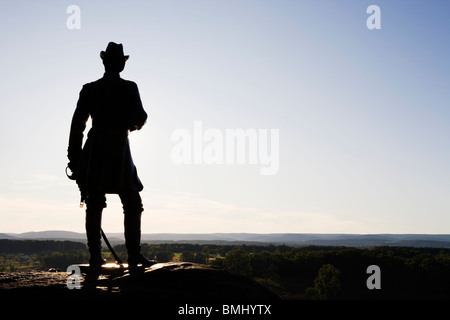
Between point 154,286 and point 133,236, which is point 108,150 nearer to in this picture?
point 133,236

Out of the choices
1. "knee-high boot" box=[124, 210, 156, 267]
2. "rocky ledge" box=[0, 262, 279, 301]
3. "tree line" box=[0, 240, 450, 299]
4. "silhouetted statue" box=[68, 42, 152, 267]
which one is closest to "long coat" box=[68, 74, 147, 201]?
"silhouetted statue" box=[68, 42, 152, 267]

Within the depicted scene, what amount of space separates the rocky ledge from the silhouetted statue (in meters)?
1.05

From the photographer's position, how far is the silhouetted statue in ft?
24.5

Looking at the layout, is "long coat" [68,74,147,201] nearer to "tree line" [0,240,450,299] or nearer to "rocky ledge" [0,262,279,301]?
"rocky ledge" [0,262,279,301]

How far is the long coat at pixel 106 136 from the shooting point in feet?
24.5

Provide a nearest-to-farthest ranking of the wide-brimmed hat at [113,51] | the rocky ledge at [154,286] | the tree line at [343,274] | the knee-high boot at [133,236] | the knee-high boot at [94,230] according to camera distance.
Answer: the rocky ledge at [154,286] → the knee-high boot at [94,230] → the knee-high boot at [133,236] → the wide-brimmed hat at [113,51] → the tree line at [343,274]

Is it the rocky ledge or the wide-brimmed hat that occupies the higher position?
the wide-brimmed hat

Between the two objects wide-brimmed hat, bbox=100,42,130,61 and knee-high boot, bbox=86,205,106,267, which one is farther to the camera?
wide-brimmed hat, bbox=100,42,130,61

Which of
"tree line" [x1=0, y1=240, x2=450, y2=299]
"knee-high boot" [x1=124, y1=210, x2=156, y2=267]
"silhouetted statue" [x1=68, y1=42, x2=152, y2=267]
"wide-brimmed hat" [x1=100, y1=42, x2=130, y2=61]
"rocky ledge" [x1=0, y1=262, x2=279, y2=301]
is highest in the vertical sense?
"wide-brimmed hat" [x1=100, y1=42, x2=130, y2=61]

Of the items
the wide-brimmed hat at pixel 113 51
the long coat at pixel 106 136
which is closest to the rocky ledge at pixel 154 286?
the long coat at pixel 106 136

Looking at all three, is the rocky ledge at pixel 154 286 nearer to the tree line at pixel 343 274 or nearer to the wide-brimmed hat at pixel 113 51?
the wide-brimmed hat at pixel 113 51

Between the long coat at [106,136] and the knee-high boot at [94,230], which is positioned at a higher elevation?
the long coat at [106,136]
